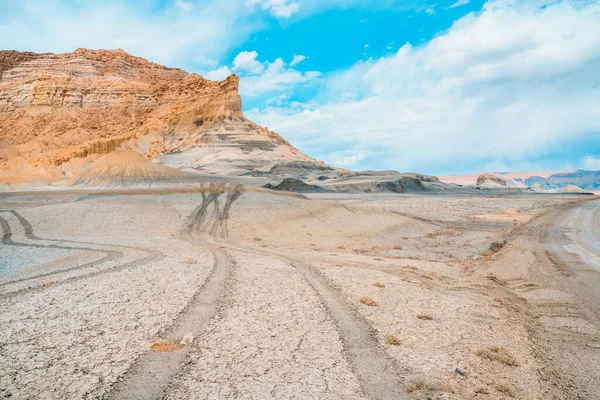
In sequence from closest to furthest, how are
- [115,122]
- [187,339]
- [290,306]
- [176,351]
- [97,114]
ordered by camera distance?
[176,351]
[187,339]
[290,306]
[115,122]
[97,114]

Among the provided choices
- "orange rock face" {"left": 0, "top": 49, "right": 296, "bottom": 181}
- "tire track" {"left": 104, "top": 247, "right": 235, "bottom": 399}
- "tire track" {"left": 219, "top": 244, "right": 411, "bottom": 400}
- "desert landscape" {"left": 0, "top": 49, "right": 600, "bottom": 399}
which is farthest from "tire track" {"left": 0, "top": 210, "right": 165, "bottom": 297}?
"orange rock face" {"left": 0, "top": 49, "right": 296, "bottom": 181}

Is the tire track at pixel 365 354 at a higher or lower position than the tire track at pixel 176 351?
lower

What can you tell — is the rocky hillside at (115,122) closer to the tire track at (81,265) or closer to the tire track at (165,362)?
the tire track at (81,265)

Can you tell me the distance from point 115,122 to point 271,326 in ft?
410

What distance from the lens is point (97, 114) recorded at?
376ft

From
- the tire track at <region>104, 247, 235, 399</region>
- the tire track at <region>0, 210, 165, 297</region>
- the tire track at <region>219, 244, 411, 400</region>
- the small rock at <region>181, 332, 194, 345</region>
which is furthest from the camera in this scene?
the tire track at <region>0, 210, 165, 297</region>

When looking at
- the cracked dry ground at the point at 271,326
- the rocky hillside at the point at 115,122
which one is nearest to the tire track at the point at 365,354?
the cracked dry ground at the point at 271,326

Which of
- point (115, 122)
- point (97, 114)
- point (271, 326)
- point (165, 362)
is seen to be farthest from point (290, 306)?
point (97, 114)

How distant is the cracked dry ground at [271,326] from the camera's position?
180 inches

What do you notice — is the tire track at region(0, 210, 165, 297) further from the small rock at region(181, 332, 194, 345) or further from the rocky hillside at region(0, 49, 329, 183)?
the rocky hillside at region(0, 49, 329, 183)

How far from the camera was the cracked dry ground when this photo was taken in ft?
15.0

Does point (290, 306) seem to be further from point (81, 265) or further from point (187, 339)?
point (81, 265)

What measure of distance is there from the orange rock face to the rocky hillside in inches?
10.2

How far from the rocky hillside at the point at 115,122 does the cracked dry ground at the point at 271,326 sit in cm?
7261
